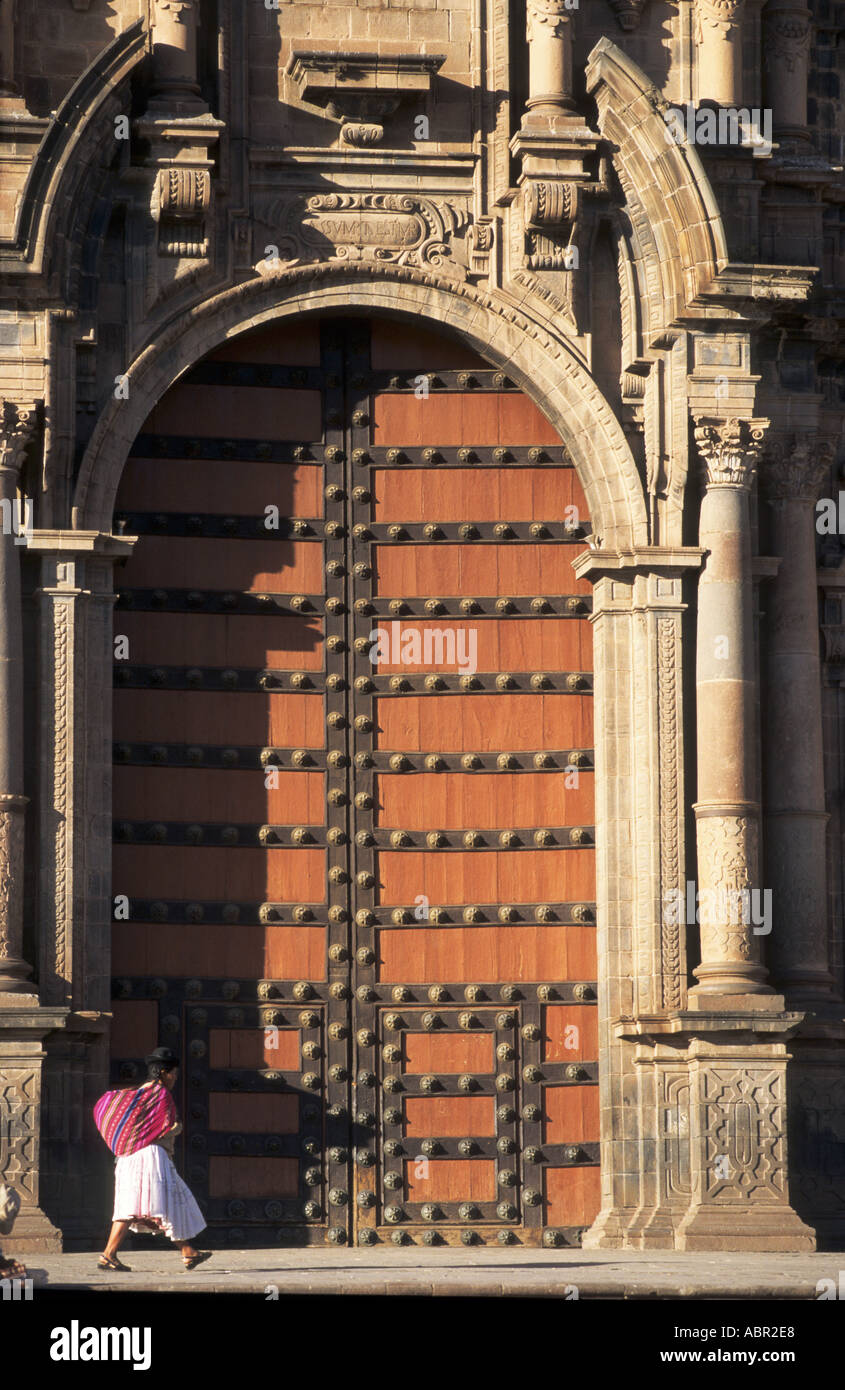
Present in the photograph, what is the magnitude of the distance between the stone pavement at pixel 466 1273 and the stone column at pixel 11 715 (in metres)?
1.99

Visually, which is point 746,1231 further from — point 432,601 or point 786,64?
point 786,64

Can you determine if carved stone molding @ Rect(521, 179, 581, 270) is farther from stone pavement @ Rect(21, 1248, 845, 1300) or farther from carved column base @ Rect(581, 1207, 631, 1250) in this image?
stone pavement @ Rect(21, 1248, 845, 1300)

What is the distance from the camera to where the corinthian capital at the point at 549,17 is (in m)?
19.4

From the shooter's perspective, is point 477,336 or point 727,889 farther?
point 477,336

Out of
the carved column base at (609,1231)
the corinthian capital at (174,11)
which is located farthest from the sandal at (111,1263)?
the corinthian capital at (174,11)

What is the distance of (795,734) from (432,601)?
2659 millimetres

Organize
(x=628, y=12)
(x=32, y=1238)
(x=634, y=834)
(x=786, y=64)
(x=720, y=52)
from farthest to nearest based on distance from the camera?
(x=786, y=64)
(x=628, y=12)
(x=720, y=52)
(x=634, y=834)
(x=32, y=1238)

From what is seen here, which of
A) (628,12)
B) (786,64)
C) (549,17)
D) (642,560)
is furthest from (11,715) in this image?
(786,64)

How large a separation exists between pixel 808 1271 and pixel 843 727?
4.82 m

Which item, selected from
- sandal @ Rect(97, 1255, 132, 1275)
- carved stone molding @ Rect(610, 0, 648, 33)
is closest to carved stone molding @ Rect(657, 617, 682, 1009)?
carved stone molding @ Rect(610, 0, 648, 33)

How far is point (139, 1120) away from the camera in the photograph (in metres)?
15.8

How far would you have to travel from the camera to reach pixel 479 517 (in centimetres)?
1970

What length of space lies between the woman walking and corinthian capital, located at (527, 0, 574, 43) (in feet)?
26.0

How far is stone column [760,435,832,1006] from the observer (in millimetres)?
19016
